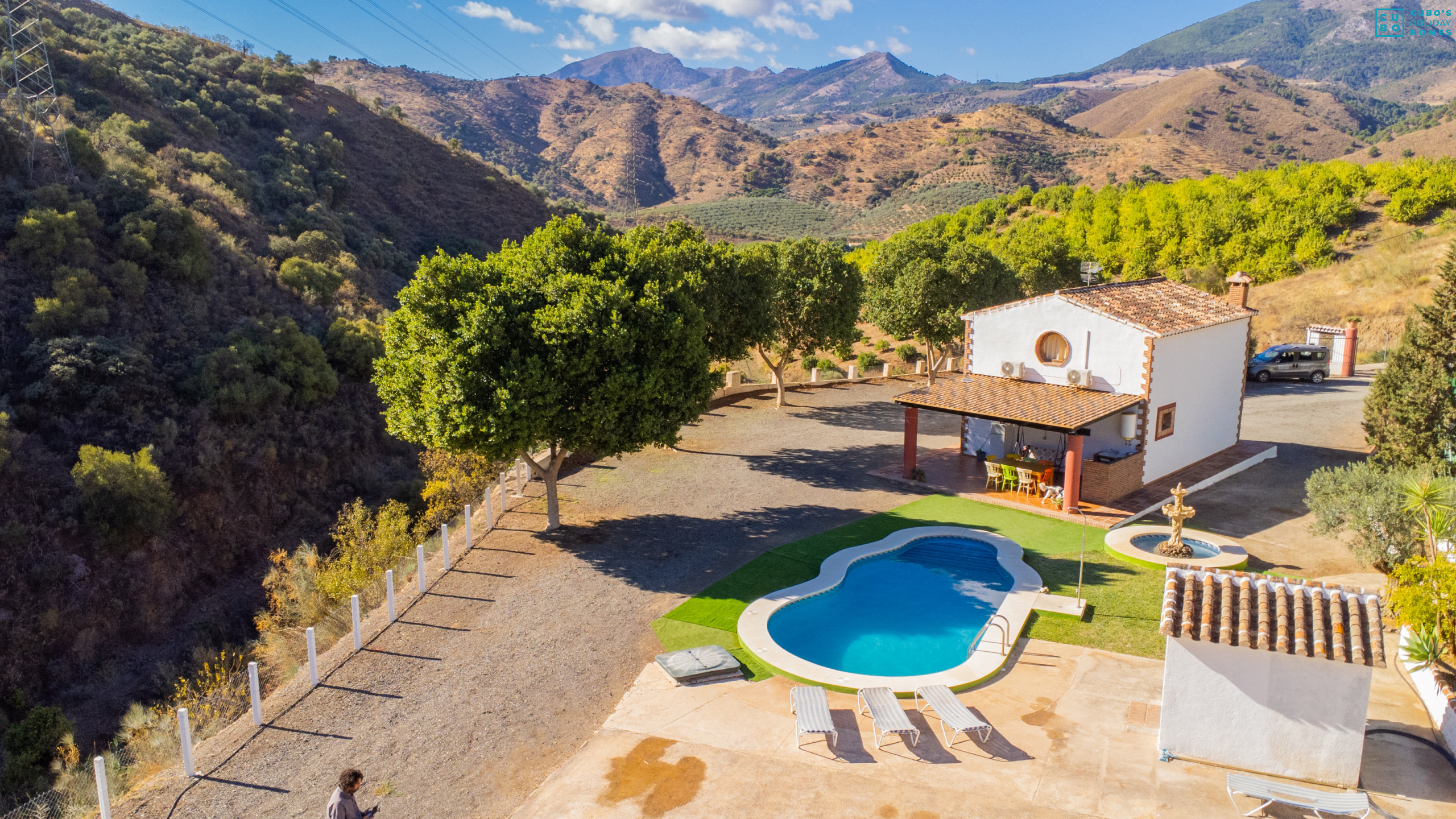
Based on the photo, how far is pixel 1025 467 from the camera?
21.6 meters

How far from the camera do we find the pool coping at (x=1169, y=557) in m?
16.5

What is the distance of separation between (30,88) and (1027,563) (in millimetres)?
47028

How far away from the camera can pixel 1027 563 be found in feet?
55.6

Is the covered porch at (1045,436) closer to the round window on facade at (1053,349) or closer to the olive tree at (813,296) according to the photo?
the round window on facade at (1053,349)

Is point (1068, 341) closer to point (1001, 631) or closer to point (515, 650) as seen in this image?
point (1001, 631)

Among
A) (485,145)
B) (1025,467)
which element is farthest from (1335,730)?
(485,145)

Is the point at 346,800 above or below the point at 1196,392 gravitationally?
below

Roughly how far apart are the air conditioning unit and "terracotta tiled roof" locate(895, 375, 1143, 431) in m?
0.17

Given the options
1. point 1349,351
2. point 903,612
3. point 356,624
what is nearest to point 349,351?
point 356,624

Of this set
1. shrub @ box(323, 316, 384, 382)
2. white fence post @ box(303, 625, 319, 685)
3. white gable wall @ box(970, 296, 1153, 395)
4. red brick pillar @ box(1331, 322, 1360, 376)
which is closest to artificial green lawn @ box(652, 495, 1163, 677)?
white gable wall @ box(970, 296, 1153, 395)

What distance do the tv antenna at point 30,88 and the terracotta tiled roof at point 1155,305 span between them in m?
35.8

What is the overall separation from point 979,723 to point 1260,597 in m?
3.60

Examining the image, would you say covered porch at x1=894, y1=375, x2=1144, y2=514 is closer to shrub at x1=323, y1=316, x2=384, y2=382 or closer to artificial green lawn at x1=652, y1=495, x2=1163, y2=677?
artificial green lawn at x1=652, y1=495, x2=1163, y2=677

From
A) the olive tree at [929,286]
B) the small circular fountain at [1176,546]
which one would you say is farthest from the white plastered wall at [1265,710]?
the olive tree at [929,286]
